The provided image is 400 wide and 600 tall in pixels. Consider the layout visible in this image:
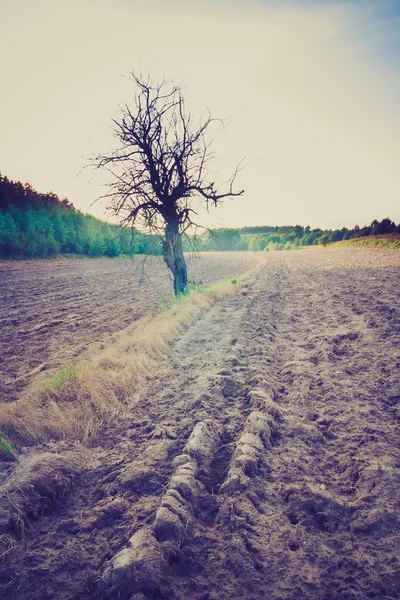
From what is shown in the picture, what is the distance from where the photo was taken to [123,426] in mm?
3908

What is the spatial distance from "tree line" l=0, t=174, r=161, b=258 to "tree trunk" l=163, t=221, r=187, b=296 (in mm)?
13158

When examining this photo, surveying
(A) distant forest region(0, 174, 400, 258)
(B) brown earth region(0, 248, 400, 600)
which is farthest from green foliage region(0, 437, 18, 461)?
(A) distant forest region(0, 174, 400, 258)

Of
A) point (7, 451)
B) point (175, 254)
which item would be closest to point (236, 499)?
point (7, 451)

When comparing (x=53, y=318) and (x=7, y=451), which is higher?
(x=7, y=451)

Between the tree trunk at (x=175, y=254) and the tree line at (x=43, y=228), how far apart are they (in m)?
13.2

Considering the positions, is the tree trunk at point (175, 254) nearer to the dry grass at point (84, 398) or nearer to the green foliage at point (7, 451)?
the dry grass at point (84, 398)

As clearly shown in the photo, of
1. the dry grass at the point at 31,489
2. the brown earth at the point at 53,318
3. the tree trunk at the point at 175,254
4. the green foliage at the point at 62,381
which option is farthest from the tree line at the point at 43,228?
the dry grass at the point at 31,489

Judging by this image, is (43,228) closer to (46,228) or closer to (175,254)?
(46,228)

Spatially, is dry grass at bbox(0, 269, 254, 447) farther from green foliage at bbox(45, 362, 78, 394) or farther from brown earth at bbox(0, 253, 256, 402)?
brown earth at bbox(0, 253, 256, 402)

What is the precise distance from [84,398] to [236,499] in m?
2.72

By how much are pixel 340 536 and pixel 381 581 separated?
333mm

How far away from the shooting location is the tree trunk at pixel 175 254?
37.8 ft

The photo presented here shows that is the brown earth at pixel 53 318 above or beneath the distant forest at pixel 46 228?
beneath

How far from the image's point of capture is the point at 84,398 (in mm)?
4402
